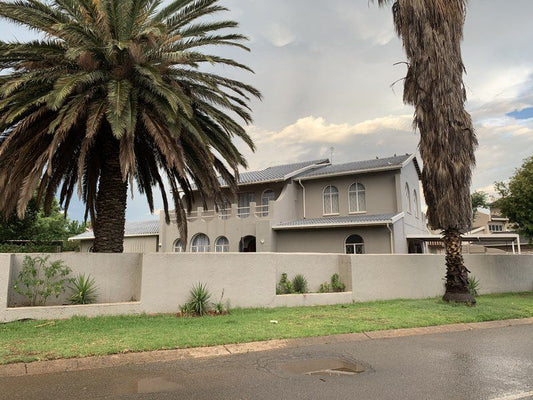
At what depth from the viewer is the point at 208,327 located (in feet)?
30.7

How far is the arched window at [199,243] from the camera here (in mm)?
27484

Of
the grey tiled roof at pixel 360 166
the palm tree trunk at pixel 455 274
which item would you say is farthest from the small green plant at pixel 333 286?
the grey tiled roof at pixel 360 166

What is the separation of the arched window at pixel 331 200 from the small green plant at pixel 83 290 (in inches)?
668

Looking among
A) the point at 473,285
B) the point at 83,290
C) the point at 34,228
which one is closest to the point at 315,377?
the point at 83,290

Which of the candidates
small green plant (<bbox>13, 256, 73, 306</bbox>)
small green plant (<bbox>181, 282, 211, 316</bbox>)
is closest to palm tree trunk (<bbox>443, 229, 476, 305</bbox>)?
small green plant (<bbox>181, 282, 211, 316</bbox>)

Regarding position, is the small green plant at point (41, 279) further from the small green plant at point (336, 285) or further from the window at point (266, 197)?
the window at point (266, 197)

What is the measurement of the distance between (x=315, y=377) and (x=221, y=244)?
21029 millimetres

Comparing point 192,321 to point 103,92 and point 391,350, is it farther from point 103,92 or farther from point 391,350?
point 103,92

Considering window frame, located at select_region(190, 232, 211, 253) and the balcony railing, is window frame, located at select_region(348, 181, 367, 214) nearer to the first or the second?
the balcony railing

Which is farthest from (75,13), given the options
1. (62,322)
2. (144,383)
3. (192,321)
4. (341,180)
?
(341,180)

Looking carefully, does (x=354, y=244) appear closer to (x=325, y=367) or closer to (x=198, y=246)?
(x=198, y=246)

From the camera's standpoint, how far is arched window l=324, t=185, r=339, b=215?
84.1 feet

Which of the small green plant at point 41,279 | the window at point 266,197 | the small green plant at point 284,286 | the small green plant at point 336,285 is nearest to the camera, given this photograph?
the small green plant at point 41,279

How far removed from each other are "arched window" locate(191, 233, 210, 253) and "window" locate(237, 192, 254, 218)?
9.33 ft
